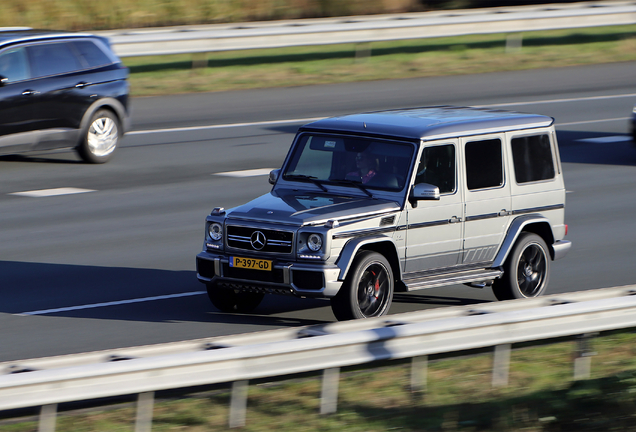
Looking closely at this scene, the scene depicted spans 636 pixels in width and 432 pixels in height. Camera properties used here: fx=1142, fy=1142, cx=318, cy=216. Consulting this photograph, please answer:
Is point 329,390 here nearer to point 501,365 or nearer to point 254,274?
point 501,365

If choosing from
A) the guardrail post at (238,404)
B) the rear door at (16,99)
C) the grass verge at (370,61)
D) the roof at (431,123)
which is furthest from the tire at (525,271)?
the grass verge at (370,61)

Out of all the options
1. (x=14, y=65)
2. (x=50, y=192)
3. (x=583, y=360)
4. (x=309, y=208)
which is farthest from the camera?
(x=14, y=65)

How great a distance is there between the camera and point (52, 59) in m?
17.0

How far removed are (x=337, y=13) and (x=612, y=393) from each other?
30.4 meters

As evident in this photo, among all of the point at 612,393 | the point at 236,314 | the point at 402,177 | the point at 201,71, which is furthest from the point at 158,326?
the point at 201,71

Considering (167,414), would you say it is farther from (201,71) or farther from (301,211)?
(201,71)

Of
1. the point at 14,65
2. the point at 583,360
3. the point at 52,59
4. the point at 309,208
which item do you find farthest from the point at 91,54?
the point at 583,360

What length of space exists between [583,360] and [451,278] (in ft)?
7.96

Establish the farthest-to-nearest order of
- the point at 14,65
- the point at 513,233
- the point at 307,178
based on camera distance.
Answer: the point at 14,65 → the point at 513,233 → the point at 307,178

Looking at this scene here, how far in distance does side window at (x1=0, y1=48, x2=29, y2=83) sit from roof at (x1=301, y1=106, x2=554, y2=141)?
25.1 feet

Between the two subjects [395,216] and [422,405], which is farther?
[395,216]

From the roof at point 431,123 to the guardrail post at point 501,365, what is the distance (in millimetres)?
2751

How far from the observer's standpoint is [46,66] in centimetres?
1691

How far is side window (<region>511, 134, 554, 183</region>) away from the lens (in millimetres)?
10258
